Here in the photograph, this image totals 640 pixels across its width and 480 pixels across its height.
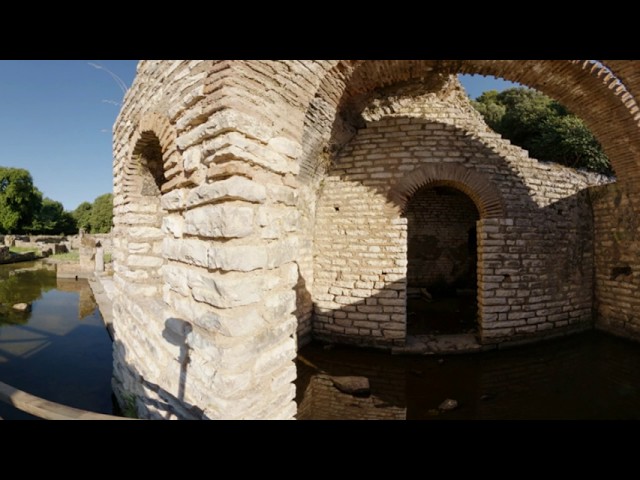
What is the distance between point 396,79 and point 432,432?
474 cm

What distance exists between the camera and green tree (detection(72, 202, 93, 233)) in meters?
42.6

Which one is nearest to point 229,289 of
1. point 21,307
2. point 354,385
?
point 354,385

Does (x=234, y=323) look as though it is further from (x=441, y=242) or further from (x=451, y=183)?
Result: (x=441, y=242)

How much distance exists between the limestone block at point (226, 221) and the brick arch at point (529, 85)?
8.64ft

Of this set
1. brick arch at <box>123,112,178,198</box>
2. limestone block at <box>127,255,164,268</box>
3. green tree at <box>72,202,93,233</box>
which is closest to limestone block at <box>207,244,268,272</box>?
brick arch at <box>123,112,178,198</box>

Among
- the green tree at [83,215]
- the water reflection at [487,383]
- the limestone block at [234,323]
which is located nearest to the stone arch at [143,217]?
the limestone block at [234,323]

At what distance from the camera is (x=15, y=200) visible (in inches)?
1246

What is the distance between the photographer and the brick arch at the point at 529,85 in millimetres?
3971

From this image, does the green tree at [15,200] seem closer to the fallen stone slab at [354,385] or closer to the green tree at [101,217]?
the green tree at [101,217]

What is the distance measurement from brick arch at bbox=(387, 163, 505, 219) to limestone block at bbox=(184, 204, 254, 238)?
12.5 ft

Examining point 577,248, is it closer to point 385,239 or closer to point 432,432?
point 385,239

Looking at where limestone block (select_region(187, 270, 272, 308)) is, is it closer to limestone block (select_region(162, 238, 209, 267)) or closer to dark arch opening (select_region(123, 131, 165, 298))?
limestone block (select_region(162, 238, 209, 267))

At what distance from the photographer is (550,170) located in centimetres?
571

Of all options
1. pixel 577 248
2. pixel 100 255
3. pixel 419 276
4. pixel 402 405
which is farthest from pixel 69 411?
pixel 100 255
